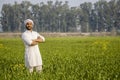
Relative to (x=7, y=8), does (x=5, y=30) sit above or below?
below

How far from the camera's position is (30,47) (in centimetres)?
759

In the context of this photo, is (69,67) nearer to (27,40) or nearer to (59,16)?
(27,40)

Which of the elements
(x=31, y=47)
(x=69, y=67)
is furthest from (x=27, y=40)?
(x=69, y=67)

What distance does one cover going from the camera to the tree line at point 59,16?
3740 inches

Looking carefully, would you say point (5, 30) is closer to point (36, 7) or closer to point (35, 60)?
point (36, 7)

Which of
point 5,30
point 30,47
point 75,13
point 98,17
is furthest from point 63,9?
point 30,47

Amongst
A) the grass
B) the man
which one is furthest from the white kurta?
the grass

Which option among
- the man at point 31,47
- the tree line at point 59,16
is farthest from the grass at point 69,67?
the tree line at point 59,16

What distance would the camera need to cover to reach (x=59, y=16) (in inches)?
3920

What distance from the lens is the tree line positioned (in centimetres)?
9499

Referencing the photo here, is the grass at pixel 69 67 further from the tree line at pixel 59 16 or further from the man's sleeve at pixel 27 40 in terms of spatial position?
the tree line at pixel 59 16

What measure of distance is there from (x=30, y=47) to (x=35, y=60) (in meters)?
0.35

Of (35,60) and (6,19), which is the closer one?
(35,60)

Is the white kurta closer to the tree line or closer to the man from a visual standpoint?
the man
